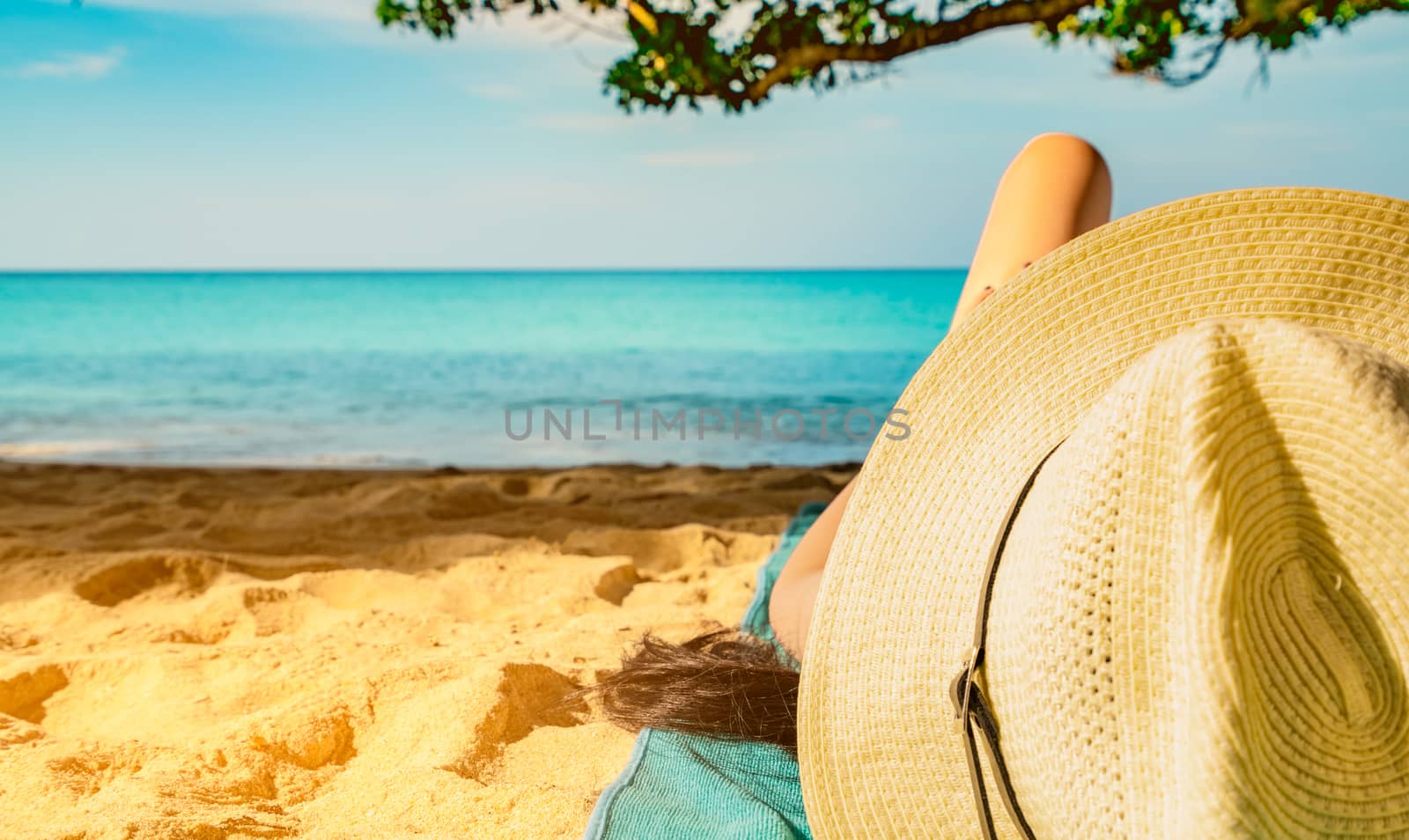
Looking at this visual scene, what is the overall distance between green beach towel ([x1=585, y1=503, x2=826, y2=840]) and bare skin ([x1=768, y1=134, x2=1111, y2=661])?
1.32ft

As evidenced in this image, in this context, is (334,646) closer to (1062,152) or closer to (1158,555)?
(1158,555)

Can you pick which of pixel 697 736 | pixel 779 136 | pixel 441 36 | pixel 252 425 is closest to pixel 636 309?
pixel 779 136

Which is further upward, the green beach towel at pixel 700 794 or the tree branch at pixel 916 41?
the tree branch at pixel 916 41

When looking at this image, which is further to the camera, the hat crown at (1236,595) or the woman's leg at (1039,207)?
the woman's leg at (1039,207)

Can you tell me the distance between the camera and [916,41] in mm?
3703

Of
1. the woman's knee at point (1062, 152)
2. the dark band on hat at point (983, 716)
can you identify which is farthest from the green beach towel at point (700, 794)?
the woman's knee at point (1062, 152)

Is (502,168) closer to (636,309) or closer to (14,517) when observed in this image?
(636,309)

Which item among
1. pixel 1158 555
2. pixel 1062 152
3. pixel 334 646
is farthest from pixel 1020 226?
pixel 334 646

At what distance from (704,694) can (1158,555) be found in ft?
4.08

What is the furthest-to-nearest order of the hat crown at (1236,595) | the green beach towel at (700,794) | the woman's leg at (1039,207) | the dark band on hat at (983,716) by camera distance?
the woman's leg at (1039,207) < the green beach towel at (700,794) < the dark band on hat at (983,716) < the hat crown at (1236,595)

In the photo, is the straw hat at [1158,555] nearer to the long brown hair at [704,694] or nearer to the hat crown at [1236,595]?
the hat crown at [1236,595]

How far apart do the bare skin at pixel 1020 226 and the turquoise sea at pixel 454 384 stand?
491 cm

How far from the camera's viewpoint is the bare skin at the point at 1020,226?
2035 millimetres

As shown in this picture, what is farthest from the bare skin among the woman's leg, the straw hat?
the straw hat
